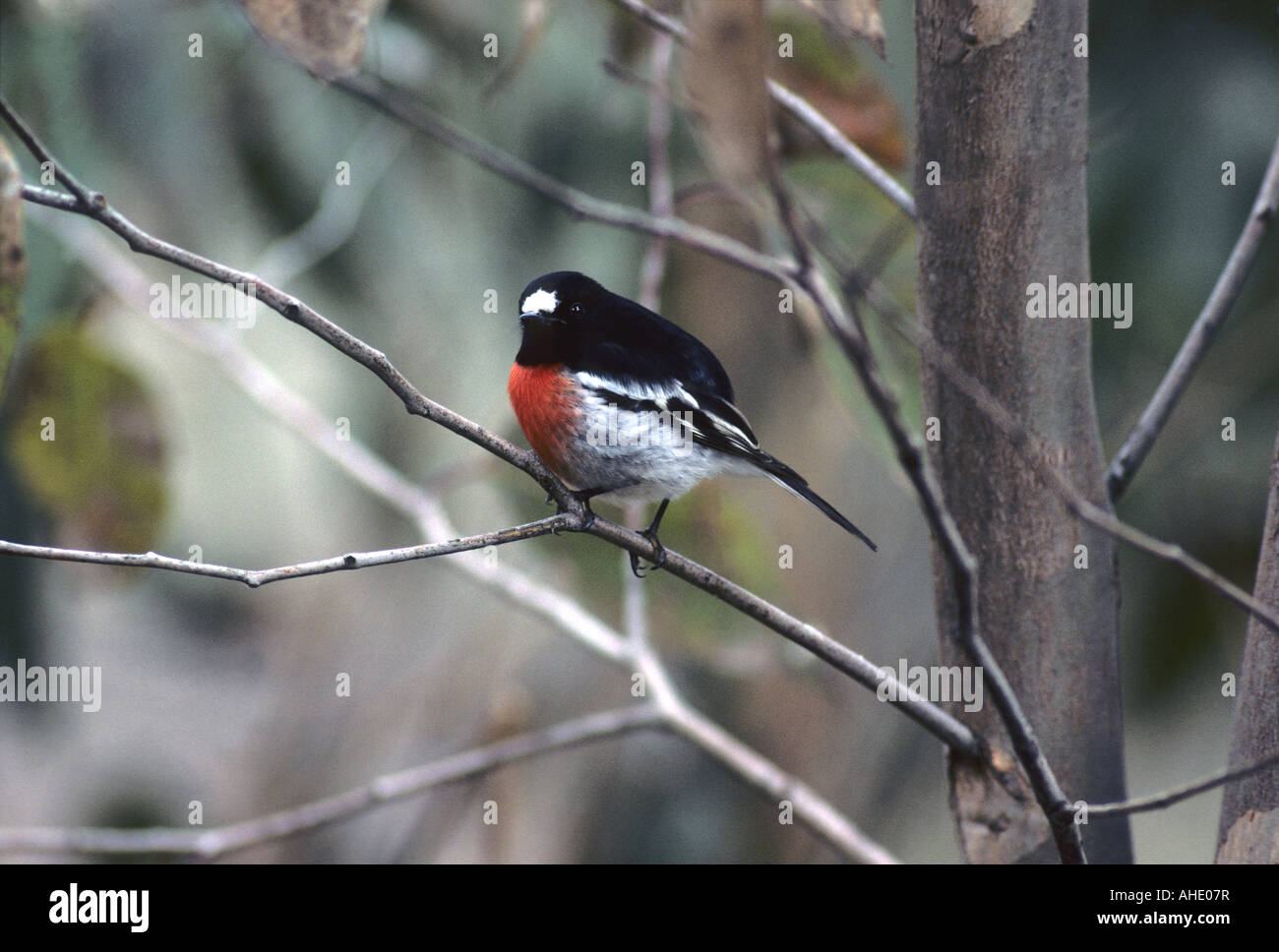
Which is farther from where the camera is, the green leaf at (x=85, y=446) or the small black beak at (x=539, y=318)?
the green leaf at (x=85, y=446)

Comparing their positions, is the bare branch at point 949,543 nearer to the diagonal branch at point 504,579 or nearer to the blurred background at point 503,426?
the diagonal branch at point 504,579

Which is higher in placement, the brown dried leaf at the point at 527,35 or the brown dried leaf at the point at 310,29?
the brown dried leaf at the point at 527,35

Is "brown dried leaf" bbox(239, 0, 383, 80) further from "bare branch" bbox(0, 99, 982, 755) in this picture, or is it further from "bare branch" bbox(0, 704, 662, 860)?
"bare branch" bbox(0, 704, 662, 860)

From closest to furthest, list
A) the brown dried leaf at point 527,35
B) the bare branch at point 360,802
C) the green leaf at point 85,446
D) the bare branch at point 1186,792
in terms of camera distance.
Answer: the bare branch at point 1186,792 → the brown dried leaf at point 527,35 → the bare branch at point 360,802 → the green leaf at point 85,446

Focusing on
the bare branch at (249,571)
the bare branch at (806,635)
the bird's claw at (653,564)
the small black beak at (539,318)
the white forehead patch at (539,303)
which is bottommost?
the bare branch at (806,635)

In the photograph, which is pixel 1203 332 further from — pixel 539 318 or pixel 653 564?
pixel 539 318

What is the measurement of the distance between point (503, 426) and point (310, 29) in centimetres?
82

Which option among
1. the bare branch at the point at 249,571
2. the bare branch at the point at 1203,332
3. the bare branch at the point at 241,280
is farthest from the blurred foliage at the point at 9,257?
the bare branch at the point at 1203,332

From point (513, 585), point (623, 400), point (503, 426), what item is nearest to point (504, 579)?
point (513, 585)

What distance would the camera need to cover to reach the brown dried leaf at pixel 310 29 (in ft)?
2.81

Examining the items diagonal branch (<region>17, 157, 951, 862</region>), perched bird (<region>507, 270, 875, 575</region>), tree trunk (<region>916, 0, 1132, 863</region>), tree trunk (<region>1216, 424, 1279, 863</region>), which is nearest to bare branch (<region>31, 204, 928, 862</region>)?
diagonal branch (<region>17, 157, 951, 862</region>)

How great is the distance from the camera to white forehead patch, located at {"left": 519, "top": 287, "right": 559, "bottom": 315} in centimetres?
116

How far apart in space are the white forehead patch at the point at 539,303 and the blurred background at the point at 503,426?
279 millimetres

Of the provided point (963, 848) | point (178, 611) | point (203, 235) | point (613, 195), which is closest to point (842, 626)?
point (613, 195)
